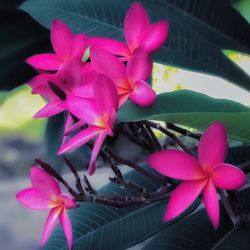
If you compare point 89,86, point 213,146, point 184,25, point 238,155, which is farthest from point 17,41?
point 213,146

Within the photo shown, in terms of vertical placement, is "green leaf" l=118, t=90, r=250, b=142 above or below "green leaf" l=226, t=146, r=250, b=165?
above

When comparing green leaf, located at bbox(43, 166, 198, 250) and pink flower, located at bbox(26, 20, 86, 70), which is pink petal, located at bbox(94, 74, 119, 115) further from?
green leaf, located at bbox(43, 166, 198, 250)

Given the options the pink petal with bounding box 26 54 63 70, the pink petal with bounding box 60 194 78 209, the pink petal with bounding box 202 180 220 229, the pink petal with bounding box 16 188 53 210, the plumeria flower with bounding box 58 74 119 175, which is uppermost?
the pink petal with bounding box 26 54 63 70

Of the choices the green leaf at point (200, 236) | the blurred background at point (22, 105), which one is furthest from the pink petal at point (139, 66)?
the blurred background at point (22, 105)

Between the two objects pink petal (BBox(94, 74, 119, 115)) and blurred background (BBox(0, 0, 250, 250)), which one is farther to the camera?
blurred background (BBox(0, 0, 250, 250))

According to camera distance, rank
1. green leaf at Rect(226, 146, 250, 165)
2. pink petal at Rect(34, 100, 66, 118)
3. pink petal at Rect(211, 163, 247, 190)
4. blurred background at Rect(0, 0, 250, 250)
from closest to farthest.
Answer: pink petal at Rect(211, 163, 247, 190) → pink petal at Rect(34, 100, 66, 118) → green leaf at Rect(226, 146, 250, 165) → blurred background at Rect(0, 0, 250, 250)

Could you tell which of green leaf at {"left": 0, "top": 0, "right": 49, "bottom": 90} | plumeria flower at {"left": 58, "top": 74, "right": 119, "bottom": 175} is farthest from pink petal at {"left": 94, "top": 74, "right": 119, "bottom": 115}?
green leaf at {"left": 0, "top": 0, "right": 49, "bottom": 90}

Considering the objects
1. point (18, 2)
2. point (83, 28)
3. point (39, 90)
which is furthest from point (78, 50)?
point (18, 2)

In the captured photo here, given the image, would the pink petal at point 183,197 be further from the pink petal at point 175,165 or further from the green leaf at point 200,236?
the green leaf at point 200,236

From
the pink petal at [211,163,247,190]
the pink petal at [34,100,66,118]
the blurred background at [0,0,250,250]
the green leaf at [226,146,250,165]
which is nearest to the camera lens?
the pink petal at [211,163,247,190]
